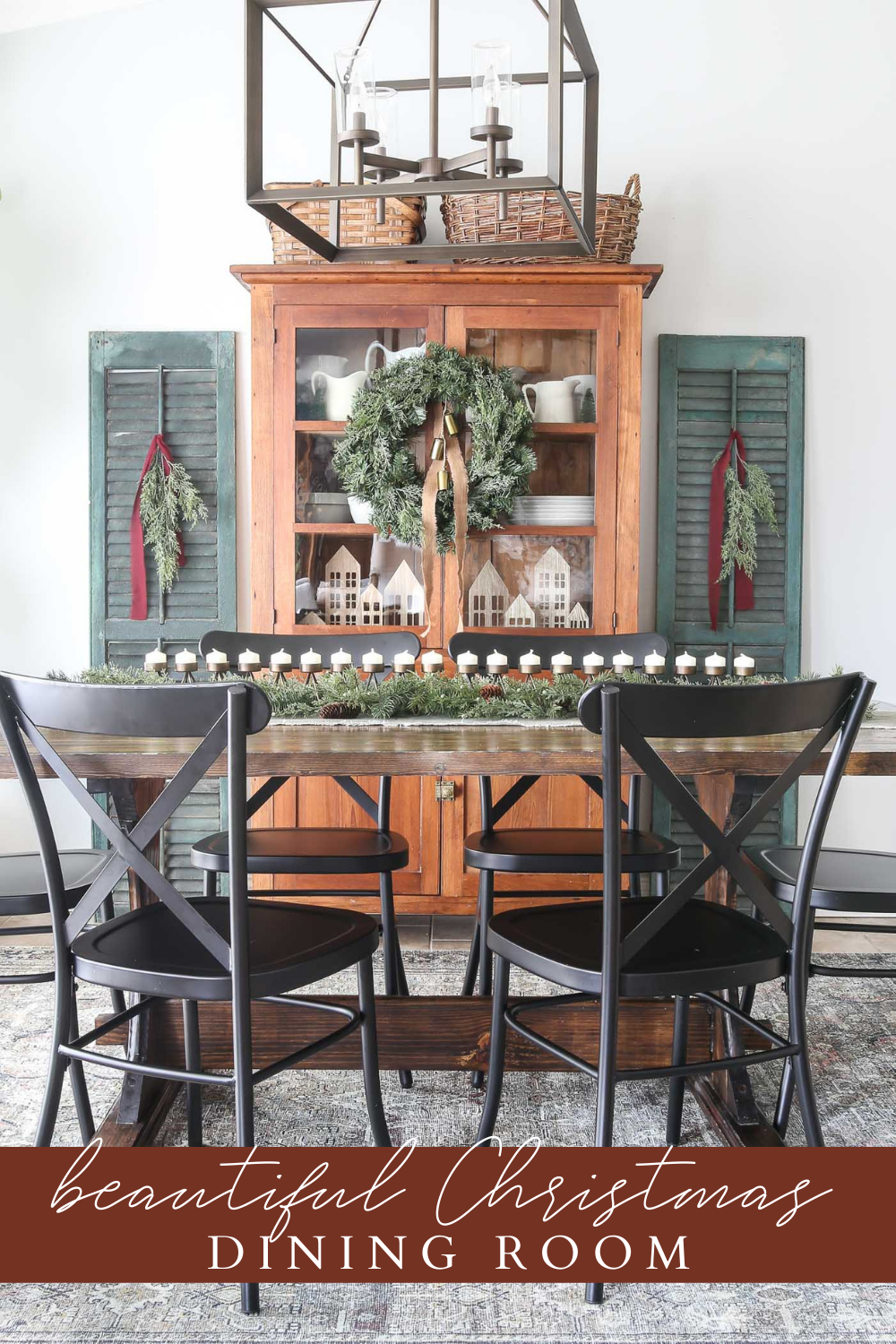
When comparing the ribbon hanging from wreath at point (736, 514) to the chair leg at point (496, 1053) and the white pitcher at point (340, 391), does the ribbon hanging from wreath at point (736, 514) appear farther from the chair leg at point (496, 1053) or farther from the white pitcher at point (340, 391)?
the chair leg at point (496, 1053)

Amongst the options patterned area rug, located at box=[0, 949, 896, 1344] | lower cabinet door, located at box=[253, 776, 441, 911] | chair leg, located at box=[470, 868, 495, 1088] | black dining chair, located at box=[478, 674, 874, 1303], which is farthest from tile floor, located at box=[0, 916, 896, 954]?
black dining chair, located at box=[478, 674, 874, 1303]

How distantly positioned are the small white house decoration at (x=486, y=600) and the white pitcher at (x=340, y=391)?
637 mm

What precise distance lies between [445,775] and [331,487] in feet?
5.51

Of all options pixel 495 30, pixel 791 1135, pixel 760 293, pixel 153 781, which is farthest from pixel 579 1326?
pixel 495 30

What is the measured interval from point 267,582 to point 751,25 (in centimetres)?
240

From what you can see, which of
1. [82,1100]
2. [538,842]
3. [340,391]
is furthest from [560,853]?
[340,391]

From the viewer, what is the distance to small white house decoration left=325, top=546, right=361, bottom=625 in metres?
3.16

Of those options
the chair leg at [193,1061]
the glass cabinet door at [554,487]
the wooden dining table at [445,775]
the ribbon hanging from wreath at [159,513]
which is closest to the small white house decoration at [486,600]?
the glass cabinet door at [554,487]

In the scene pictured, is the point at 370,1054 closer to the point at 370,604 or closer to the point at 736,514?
the point at 370,604

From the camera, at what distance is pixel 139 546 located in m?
3.31

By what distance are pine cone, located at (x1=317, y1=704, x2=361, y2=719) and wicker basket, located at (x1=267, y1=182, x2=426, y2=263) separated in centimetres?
165

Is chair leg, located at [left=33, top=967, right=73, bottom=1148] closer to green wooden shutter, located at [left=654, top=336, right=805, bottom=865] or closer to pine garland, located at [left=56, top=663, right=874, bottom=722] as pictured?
pine garland, located at [left=56, top=663, right=874, bottom=722]

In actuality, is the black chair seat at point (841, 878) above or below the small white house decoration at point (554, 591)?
below

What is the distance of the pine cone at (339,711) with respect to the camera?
77.2 inches
